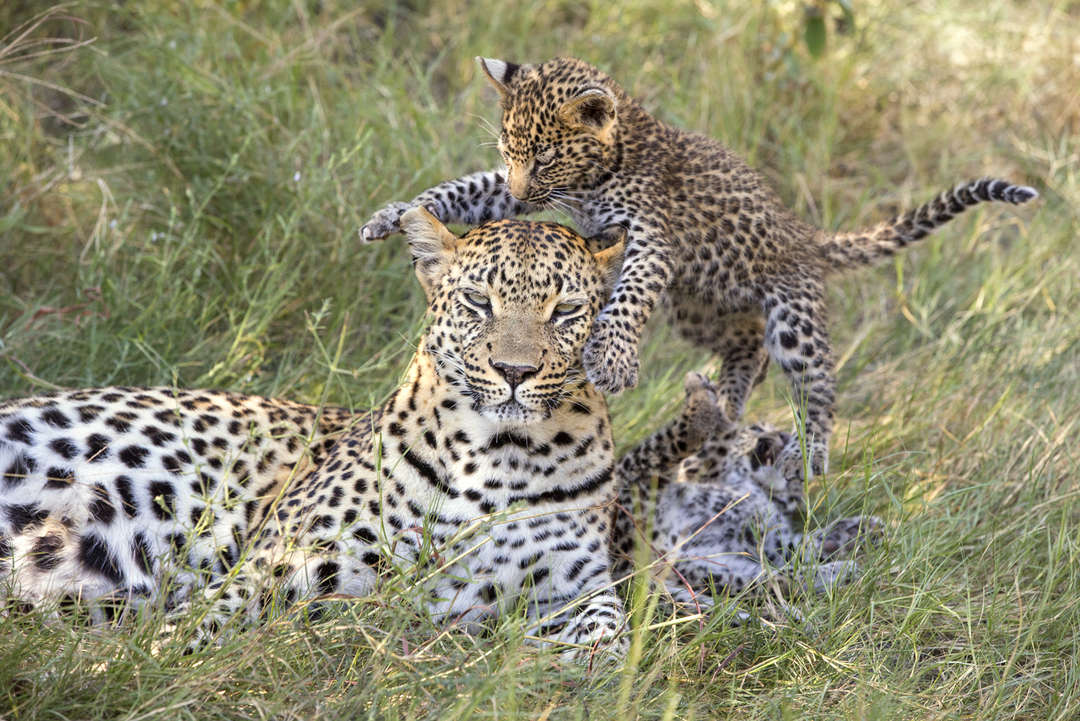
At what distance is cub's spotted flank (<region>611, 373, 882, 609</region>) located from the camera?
5242 mm

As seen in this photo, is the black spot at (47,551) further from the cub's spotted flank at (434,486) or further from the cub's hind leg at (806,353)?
the cub's hind leg at (806,353)

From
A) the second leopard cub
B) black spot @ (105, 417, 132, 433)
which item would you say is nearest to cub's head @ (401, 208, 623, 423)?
the second leopard cub

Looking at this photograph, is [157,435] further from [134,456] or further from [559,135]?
[559,135]

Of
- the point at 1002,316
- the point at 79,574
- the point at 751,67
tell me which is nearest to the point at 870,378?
the point at 1002,316

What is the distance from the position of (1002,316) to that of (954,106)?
249cm

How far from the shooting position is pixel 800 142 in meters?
8.40

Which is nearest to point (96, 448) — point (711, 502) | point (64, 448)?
point (64, 448)

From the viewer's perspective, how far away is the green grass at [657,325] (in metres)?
3.82

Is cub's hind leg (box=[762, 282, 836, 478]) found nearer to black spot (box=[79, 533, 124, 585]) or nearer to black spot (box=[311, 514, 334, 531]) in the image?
black spot (box=[311, 514, 334, 531])

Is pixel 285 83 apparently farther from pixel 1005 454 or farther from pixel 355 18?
pixel 1005 454

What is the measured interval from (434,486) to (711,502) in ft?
4.89

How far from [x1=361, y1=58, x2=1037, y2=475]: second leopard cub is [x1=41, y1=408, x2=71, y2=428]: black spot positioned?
1429 millimetres

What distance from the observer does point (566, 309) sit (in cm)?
455

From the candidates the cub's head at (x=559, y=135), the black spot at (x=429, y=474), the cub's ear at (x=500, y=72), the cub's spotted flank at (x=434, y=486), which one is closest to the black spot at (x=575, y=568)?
the cub's spotted flank at (x=434, y=486)
